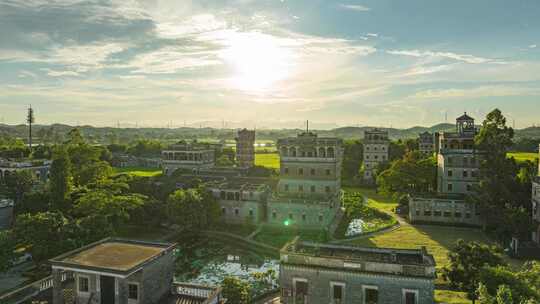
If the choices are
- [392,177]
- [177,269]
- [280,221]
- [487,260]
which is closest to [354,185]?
[392,177]

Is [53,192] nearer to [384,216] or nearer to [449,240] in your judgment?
[384,216]

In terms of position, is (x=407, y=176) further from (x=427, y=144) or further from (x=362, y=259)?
(x=362, y=259)

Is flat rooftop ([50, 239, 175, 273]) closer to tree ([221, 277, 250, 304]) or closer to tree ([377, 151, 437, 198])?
tree ([221, 277, 250, 304])

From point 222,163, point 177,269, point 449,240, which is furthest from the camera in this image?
point 222,163

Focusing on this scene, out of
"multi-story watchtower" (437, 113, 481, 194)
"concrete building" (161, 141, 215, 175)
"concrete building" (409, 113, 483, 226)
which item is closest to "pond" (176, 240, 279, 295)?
"concrete building" (409, 113, 483, 226)

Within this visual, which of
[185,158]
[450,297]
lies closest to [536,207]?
[450,297]
